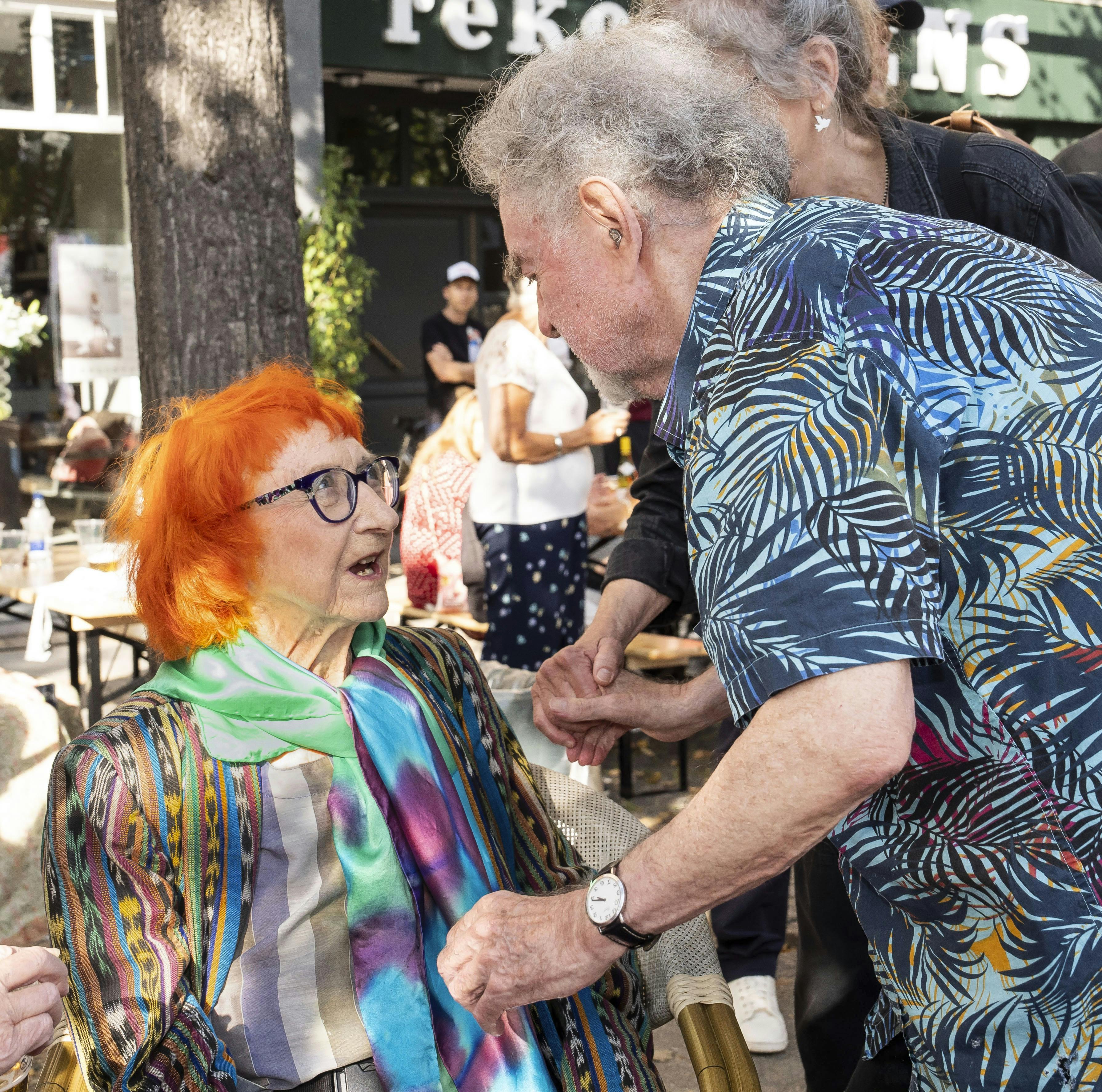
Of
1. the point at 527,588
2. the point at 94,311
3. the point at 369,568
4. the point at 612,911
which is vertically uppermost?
Result: the point at 94,311

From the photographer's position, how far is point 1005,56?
1304 cm

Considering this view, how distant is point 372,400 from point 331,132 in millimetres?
2596

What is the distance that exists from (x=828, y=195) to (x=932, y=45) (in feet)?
38.4

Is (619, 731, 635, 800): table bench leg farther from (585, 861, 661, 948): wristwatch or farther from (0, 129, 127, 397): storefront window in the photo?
(0, 129, 127, 397): storefront window

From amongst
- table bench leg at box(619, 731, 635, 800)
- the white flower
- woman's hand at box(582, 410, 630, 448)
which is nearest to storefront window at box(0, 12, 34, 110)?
the white flower

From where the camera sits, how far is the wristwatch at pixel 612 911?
1.30 metres

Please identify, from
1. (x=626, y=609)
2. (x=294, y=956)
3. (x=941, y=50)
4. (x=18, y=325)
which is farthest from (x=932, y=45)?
(x=294, y=956)

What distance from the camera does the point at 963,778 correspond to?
4.34ft

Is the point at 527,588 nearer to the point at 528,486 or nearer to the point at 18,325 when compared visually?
the point at 528,486

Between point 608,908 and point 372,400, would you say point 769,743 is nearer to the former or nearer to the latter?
point 608,908

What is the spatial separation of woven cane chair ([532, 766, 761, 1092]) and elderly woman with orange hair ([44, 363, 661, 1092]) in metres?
0.08

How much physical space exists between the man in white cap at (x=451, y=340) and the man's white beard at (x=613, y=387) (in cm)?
844

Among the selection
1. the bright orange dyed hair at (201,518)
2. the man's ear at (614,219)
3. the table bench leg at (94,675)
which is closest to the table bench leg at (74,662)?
the table bench leg at (94,675)

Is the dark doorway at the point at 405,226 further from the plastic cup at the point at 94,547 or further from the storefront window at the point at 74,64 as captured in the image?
the plastic cup at the point at 94,547
